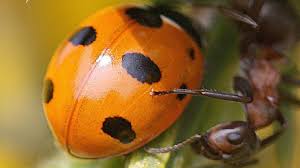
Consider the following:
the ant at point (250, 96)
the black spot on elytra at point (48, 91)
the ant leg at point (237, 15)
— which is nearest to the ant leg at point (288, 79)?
the ant at point (250, 96)

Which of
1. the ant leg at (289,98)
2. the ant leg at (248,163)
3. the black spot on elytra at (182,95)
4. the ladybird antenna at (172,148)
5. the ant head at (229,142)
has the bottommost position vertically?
the ant leg at (248,163)

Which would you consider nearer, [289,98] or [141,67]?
[141,67]

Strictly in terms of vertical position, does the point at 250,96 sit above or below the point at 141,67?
below

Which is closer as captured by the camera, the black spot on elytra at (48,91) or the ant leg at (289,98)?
the black spot on elytra at (48,91)

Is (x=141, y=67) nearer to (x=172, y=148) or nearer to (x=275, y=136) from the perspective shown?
(x=172, y=148)

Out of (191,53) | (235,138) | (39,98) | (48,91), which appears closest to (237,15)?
(191,53)

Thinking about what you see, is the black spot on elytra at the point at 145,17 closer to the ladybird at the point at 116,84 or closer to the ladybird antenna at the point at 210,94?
the ladybird at the point at 116,84
